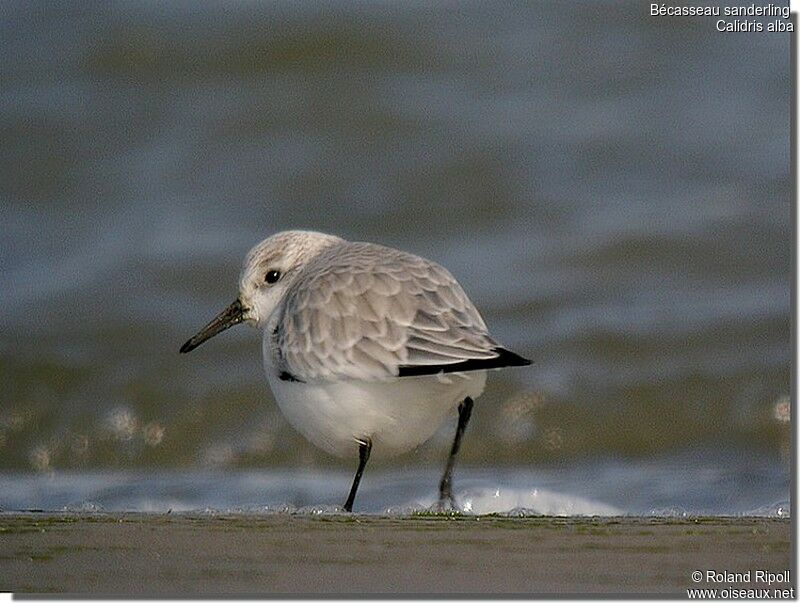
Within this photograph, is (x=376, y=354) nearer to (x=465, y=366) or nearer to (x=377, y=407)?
(x=377, y=407)

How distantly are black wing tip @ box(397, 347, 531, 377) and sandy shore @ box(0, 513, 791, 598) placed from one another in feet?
1.37

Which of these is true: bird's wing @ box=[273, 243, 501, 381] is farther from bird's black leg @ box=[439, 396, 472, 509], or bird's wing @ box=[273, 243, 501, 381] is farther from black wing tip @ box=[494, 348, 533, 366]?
bird's black leg @ box=[439, 396, 472, 509]

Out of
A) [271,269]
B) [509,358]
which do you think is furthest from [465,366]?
[271,269]

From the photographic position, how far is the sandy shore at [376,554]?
2.82 m

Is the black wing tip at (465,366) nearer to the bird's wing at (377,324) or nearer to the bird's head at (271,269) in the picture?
the bird's wing at (377,324)

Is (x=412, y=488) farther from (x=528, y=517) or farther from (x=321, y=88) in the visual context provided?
(x=321, y=88)

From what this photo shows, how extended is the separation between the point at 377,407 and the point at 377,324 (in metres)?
0.24

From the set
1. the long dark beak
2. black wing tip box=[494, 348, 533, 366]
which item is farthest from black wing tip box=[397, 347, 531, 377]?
the long dark beak

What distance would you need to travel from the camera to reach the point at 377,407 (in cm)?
389

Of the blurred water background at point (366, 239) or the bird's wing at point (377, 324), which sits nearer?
the bird's wing at point (377, 324)

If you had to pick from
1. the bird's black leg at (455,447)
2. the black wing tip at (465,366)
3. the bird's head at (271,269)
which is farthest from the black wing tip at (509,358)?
the bird's head at (271,269)

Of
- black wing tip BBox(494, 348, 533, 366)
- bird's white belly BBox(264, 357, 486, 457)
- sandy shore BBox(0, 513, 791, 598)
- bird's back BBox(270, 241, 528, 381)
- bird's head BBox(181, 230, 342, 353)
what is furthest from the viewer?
bird's head BBox(181, 230, 342, 353)

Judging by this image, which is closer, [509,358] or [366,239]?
[509,358]

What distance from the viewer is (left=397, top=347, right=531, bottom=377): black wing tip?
11.9 feet
